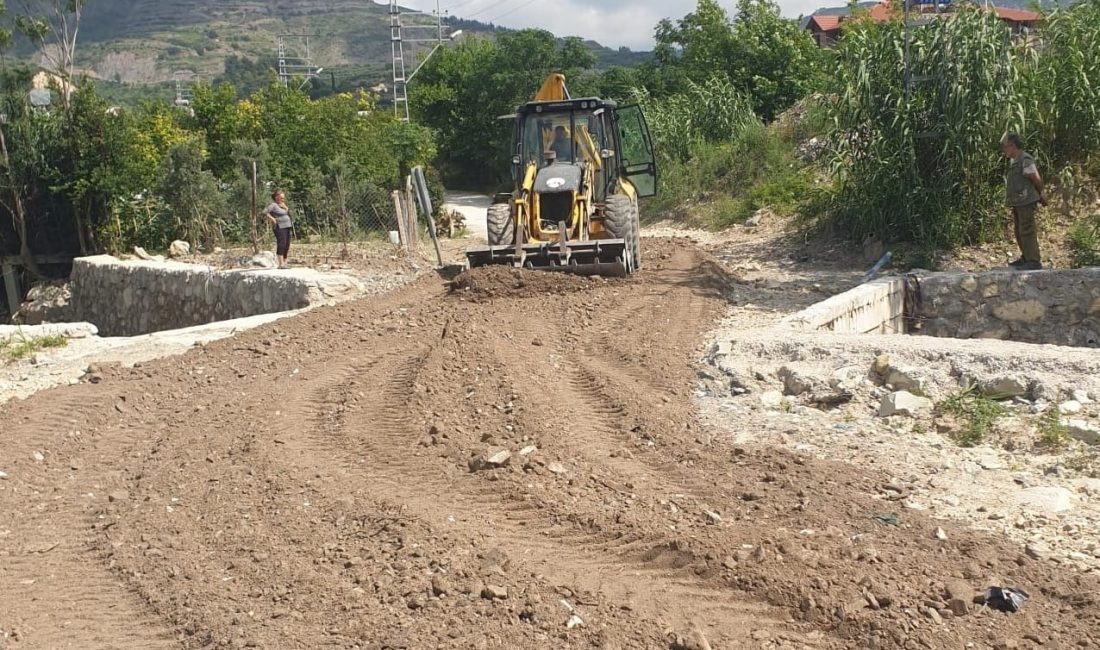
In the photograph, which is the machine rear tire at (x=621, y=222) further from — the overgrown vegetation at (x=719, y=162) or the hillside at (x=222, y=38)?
the hillside at (x=222, y=38)

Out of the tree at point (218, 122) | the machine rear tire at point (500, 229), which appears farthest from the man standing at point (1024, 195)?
the tree at point (218, 122)

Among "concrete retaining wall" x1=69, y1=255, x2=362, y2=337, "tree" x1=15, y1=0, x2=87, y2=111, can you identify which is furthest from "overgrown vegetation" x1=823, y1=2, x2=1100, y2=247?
"tree" x1=15, y1=0, x2=87, y2=111

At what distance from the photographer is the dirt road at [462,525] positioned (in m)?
3.97

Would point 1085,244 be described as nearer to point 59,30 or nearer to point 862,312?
point 862,312

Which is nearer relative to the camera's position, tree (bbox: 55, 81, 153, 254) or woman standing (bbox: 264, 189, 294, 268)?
woman standing (bbox: 264, 189, 294, 268)

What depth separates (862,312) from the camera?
31.0 ft

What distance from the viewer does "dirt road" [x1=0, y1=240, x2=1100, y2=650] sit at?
3.97 metres

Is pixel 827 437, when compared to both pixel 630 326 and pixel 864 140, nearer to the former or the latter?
pixel 630 326

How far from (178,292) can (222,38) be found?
133381 mm

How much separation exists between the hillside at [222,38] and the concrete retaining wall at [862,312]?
9063 centimetres

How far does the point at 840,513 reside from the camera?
4.86 meters

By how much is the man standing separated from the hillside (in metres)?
90.4

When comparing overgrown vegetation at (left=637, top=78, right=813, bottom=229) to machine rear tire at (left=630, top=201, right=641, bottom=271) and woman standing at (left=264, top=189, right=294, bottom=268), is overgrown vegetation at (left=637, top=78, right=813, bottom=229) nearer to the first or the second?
machine rear tire at (left=630, top=201, right=641, bottom=271)

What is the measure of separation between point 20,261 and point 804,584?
1985cm
